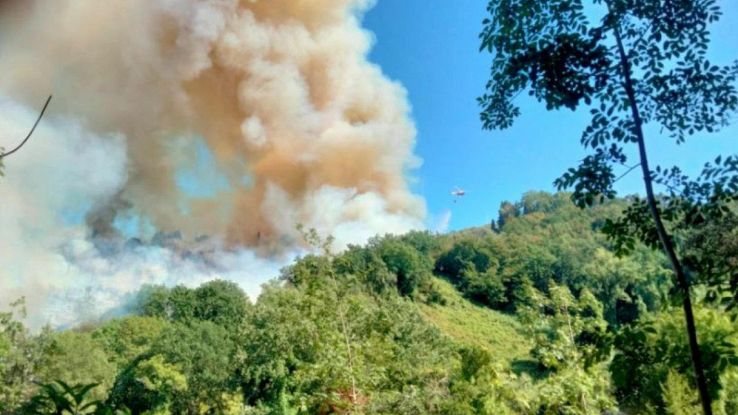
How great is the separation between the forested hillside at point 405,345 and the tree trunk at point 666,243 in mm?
94

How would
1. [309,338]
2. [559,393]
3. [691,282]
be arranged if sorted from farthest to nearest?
[309,338]
[559,393]
[691,282]

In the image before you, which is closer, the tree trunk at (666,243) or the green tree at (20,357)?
the tree trunk at (666,243)

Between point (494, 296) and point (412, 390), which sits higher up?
point (494, 296)

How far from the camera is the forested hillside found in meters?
2.66

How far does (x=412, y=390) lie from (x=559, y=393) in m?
2.85

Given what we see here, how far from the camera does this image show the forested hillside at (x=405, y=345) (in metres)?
2.66

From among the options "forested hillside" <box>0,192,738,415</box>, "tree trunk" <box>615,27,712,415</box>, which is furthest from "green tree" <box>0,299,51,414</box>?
"tree trunk" <box>615,27,712,415</box>

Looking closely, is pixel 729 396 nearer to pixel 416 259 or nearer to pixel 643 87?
pixel 643 87

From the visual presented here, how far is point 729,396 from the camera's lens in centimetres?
1297

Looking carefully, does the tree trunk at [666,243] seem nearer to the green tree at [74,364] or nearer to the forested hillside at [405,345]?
the forested hillside at [405,345]

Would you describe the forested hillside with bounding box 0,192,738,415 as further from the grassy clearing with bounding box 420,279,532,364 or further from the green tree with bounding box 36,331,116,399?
the grassy clearing with bounding box 420,279,532,364

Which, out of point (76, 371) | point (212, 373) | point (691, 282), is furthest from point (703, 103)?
point (76, 371)

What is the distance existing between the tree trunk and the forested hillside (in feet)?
0.31

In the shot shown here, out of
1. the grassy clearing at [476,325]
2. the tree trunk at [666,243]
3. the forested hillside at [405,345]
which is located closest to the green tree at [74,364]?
the forested hillside at [405,345]
